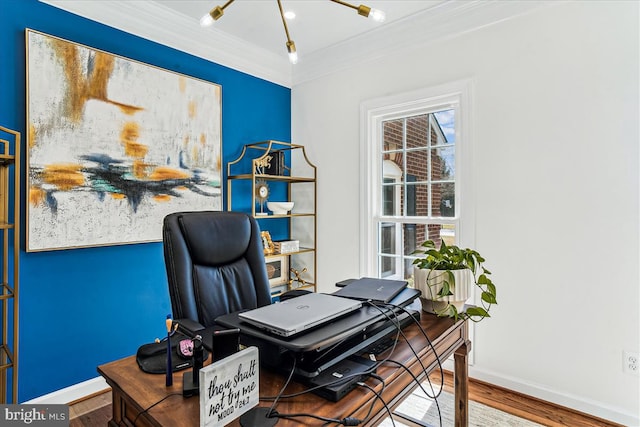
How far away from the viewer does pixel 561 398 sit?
7.13 ft

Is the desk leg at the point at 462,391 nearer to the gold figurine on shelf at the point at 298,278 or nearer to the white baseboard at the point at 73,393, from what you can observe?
the gold figurine on shelf at the point at 298,278

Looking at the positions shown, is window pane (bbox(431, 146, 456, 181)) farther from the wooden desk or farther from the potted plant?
the wooden desk

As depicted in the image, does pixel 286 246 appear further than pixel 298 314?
Yes

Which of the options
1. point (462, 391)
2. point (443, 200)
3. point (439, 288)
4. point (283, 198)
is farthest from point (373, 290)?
point (283, 198)

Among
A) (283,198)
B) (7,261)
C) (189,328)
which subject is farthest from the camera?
(283,198)

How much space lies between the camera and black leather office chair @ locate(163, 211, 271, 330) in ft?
5.16

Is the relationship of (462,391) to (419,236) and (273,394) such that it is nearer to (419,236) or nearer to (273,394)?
(273,394)

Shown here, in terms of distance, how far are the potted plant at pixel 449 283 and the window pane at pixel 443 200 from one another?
3.91 feet

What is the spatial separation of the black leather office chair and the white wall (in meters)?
1.59

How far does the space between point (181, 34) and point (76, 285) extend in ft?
6.26

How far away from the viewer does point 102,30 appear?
231cm

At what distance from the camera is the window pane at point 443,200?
8.82 feet

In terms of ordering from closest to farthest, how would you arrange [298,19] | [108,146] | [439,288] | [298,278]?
1. [439,288]
2. [108,146]
3. [298,19]
4. [298,278]

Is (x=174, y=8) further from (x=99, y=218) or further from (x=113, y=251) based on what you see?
(x=113, y=251)
